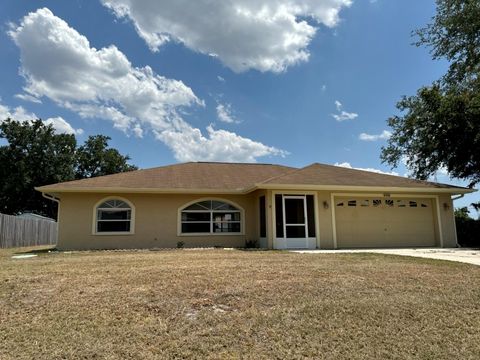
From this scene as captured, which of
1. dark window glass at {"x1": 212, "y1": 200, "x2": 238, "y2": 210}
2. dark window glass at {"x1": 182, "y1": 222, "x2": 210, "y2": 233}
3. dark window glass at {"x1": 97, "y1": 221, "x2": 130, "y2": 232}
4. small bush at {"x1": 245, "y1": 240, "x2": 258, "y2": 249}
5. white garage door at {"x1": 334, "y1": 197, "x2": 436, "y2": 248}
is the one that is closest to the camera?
dark window glass at {"x1": 97, "y1": 221, "x2": 130, "y2": 232}

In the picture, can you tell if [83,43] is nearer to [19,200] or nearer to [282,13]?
[282,13]

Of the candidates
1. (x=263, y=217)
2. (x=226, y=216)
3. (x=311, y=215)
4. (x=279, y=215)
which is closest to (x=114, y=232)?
(x=226, y=216)

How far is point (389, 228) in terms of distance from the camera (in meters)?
16.9

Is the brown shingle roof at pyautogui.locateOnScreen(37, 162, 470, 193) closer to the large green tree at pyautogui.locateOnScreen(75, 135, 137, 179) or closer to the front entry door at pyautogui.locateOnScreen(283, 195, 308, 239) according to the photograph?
the front entry door at pyautogui.locateOnScreen(283, 195, 308, 239)

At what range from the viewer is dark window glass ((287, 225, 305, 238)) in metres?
15.5

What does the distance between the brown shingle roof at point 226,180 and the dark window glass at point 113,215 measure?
121cm

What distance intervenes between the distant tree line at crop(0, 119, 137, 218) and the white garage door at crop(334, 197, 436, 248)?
3513 cm

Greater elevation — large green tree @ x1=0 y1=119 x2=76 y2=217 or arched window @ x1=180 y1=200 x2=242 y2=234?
large green tree @ x1=0 y1=119 x2=76 y2=217

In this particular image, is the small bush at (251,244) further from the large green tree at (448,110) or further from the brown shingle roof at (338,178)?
the large green tree at (448,110)

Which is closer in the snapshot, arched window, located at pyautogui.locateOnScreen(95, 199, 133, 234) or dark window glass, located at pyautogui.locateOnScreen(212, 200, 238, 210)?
arched window, located at pyautogui.locateOnScreen(95, 199, 133, 234)

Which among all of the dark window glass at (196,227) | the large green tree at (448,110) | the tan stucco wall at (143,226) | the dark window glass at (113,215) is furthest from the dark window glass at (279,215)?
the large green tree at (448,110)

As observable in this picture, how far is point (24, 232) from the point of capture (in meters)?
21.4

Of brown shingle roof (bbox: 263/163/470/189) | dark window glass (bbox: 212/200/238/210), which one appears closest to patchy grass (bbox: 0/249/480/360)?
brown shingle roof (bbox: 263/163/470/189)

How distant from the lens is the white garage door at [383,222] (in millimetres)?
16500
